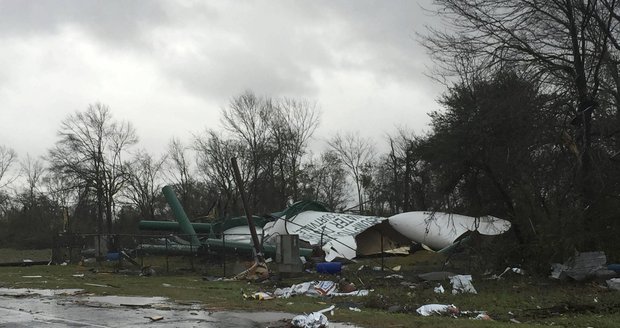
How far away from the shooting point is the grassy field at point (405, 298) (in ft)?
38.8

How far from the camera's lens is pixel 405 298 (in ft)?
51.1

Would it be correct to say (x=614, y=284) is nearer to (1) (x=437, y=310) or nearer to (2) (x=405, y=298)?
(2) (x=405, y=298)

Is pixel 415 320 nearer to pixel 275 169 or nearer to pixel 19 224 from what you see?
pixel 275 169

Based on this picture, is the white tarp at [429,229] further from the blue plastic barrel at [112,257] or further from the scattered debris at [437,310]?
the scattered debris at [437,310]

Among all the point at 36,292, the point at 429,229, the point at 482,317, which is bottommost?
the point at 482,317

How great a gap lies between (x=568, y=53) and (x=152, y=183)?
2678 inches

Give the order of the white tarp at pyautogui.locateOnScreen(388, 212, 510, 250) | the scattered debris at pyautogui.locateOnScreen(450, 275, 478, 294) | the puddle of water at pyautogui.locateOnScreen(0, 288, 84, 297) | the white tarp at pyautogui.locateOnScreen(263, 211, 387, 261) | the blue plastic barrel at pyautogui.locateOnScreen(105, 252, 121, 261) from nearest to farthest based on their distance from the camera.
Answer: the scattered debris at pyautogui.locateOnScreen(450, 275, 478, 294) < the puddle of water at pyautogui.locateOnScreen(0, 288, 84, 297) < the white tarp at pyautogui.locateOnScreen(263, 211, 387, 261) < the white tarp at pyautogui.locateOnScreen(388, 212, 510, 250) < the blue plastic barrel at pyautogui.locateOnScreen(105, 252, 121, 261)

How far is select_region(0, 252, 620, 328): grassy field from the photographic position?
466 inches

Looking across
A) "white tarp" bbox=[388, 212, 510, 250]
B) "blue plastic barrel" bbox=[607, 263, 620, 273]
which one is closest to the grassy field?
"blue plastic barrel" bbox=[607, 263, 620, 273]

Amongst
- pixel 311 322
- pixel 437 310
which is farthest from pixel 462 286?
pixel 311 322

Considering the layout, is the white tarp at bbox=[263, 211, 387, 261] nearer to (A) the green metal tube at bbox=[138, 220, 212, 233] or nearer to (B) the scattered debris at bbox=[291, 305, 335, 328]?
(A) the green metal tube at bbox=[138, 220, 212, 233]

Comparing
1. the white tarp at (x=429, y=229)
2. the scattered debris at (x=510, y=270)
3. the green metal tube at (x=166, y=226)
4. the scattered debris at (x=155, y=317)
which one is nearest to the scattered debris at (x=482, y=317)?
the scattered debris at (x=155, y=317)

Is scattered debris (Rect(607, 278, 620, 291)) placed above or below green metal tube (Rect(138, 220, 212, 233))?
below

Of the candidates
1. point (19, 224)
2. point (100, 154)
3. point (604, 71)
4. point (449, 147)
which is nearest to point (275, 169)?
point (100, 154)
